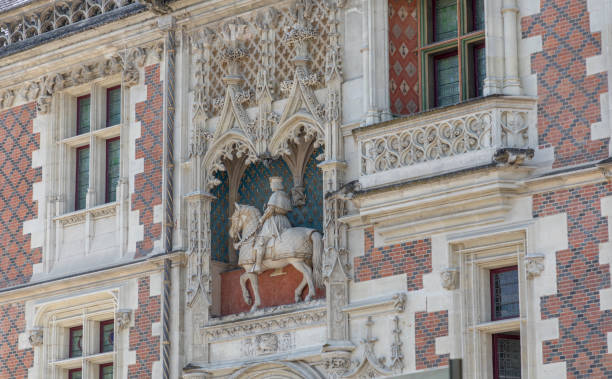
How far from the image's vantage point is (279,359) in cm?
2188

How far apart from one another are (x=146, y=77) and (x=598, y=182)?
805 cm

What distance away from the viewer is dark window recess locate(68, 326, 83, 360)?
24.8 metres

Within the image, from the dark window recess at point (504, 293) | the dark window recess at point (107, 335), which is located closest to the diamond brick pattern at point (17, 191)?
the dark window recess at point (107, 335)

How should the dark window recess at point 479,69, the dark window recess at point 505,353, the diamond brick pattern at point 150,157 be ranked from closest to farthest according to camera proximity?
1. the dark window recess at point 505,353
2. the dark window recess at point 479,69
3. the diamond brick pattern at point 150,157

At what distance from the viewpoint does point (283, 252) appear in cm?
2209

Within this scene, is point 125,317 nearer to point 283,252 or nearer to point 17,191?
point 283,252

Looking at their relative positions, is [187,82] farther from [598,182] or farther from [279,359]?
[598,182]

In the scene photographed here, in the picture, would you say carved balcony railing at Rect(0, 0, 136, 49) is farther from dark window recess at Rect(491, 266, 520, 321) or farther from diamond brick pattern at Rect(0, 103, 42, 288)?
dark window recess at Rect(491, 266, 520, 321)

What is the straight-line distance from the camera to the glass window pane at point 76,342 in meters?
24.8

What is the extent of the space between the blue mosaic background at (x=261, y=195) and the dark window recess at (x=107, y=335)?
87.2 inches

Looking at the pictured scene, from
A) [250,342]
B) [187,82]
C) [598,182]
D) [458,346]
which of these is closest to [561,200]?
[598,182]

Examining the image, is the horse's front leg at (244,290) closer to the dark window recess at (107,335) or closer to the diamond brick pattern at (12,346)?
the dark window recess at (107,335)

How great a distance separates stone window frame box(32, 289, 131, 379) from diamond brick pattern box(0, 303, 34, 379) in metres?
0.27

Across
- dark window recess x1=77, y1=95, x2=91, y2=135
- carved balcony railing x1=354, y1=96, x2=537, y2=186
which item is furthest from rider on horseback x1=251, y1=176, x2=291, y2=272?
dark window recess x1=77, y1=95, x2=91, y2=135
